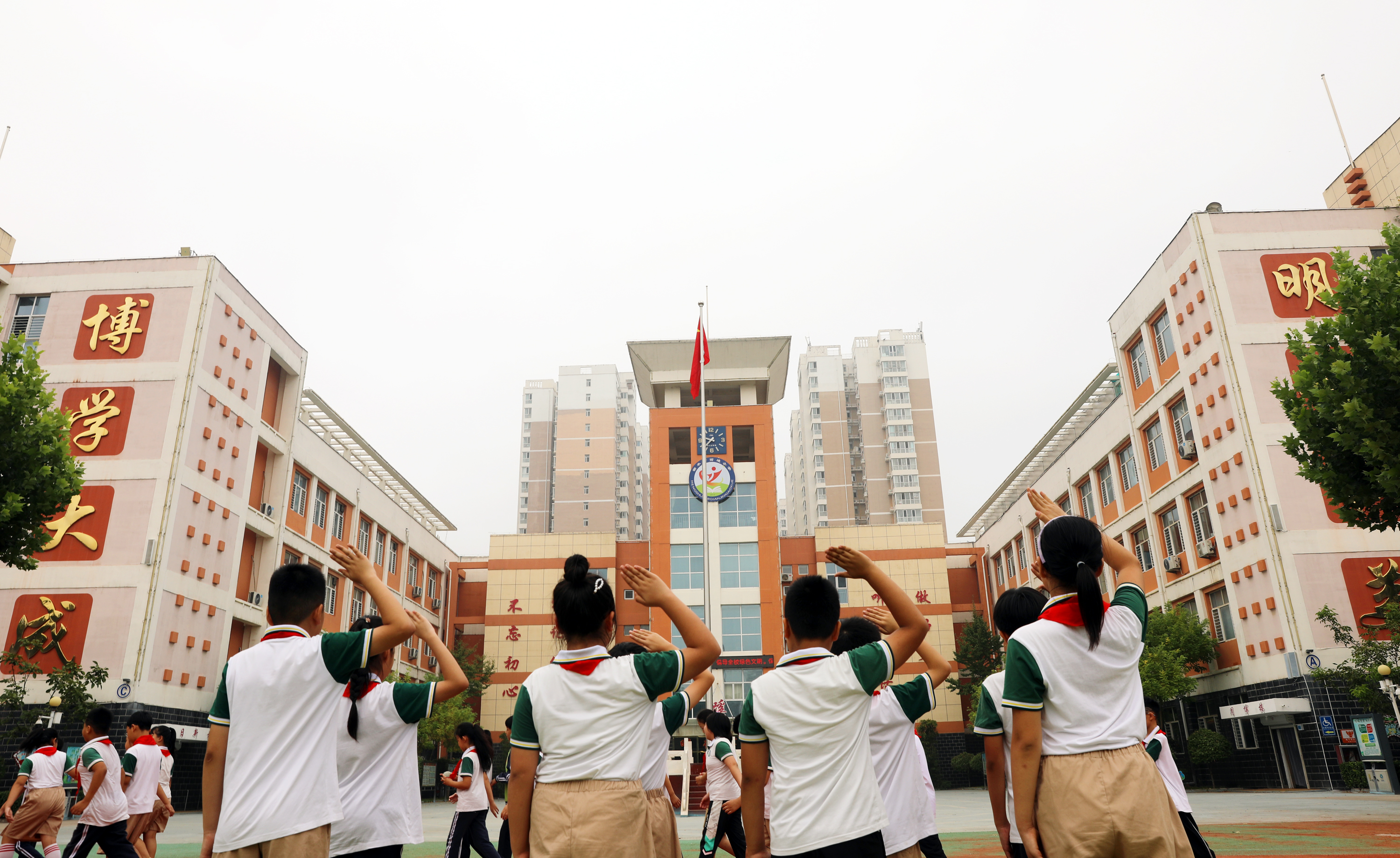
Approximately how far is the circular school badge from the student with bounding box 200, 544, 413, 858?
35.7 meters

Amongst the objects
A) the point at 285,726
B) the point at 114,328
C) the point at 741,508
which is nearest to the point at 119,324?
the point at 114,328

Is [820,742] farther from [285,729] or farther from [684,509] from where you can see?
[684,509]

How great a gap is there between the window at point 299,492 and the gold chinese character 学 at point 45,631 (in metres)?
8.88

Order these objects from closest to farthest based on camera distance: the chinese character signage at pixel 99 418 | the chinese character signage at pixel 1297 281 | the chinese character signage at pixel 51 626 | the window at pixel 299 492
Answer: the chinese character signage at pixel 51 626 → the chinese character signage at pixel 99 418 → the chinese character signage at pixel 1297 281 → the window at pixel 299 492

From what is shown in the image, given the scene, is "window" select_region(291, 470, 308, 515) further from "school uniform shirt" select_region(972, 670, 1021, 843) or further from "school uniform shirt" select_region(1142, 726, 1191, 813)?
"school uniform shirt" select_region(972, 670, 1021, 843)

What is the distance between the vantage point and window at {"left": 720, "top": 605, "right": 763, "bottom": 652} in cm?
3797

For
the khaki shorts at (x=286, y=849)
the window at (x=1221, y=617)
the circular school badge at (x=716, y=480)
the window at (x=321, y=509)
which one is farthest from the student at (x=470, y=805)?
the circular school badge at (x=716, y=480)

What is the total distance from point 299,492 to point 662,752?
31.5m

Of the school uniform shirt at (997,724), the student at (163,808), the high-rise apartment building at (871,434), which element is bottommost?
the student at (163,808)

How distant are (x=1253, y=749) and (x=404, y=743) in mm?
26928

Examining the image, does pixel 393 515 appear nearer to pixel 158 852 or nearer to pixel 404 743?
pixel 158 852

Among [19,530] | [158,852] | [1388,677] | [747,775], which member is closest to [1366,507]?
[1388,677]

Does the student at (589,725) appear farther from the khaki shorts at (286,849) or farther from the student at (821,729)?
the khaki shorts at (286,849)

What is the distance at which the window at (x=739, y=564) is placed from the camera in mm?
38781
